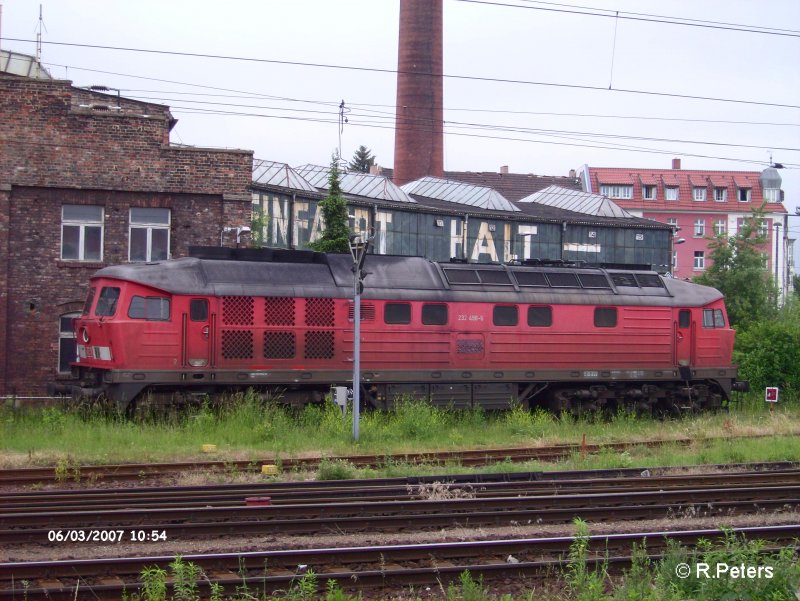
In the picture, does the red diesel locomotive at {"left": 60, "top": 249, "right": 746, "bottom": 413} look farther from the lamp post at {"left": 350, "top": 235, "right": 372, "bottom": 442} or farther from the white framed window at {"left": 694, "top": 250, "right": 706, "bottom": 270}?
the white framed window at {"left": 694, "top": 250, "right": 706, "bottom": 270}

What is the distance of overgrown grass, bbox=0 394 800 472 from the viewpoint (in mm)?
16594

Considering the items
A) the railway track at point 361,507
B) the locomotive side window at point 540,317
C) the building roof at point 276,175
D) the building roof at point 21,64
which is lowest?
the railway track at point 361,507

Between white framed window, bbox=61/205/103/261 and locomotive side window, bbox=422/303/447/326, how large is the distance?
965 centimetres

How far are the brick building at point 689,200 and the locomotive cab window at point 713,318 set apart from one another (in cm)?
5361

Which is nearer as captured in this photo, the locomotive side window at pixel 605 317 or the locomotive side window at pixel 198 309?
the locomotive side window at pixel 198 309

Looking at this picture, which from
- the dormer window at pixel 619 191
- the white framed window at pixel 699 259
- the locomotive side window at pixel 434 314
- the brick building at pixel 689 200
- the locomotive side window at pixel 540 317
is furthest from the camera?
the dormer window at pixel 619 191

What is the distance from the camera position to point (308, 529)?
35.3 ft

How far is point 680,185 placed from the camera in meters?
79.8

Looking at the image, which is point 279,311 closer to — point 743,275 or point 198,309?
point 198,309

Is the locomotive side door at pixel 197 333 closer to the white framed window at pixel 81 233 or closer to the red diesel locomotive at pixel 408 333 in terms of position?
the red diesel locomotive at pixel 408 333

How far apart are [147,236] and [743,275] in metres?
28.1

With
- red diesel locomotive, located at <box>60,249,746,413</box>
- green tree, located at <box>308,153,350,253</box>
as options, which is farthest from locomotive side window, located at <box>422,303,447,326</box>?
green tree, located at <box>308,153,350,253</box>

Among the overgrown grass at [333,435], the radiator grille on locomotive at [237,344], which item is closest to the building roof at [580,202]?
the overgrown grass at [333,435]

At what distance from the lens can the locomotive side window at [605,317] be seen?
23172mm
